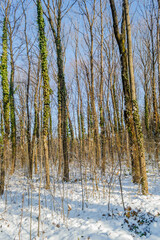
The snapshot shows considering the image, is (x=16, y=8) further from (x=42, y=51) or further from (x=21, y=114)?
(x=21, y=114)

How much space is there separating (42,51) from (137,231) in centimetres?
774

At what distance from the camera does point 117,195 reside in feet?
17.6

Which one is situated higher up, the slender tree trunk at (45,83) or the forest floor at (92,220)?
the slender tree trunk at (45,83)

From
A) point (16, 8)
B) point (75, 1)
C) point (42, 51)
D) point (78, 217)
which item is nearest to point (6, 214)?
point (78, 217)

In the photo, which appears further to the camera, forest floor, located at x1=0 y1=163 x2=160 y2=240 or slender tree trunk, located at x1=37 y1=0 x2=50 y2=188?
slender tree trunk, located at x1=37 y1=0 x2=50 y2=188

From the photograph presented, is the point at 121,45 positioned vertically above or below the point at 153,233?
above

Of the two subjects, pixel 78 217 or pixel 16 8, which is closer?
pixel 78 217

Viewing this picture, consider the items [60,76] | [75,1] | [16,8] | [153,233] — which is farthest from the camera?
Answer: [16,8]

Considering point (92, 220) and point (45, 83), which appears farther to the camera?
point (45, 83)

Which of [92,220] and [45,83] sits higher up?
[45,83]

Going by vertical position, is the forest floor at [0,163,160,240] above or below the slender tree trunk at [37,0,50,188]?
below

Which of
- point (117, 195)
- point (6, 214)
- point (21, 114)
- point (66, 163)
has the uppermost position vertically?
point (21, 114)

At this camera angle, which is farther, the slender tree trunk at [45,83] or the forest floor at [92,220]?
the slender tree trunk at [45,83]

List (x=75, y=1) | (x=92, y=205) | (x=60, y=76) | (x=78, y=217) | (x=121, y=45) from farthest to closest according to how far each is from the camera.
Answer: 1. (x=75, y=1)
2. (x=60, y=76)
3. (x=121, y=45)
4. (x=92, y=205)
5. (x=78, y=217)
